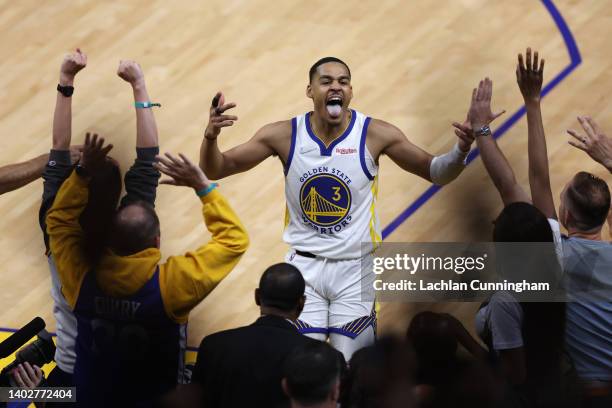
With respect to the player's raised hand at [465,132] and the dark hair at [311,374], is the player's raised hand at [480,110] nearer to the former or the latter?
the player's raised hand at [465,132]

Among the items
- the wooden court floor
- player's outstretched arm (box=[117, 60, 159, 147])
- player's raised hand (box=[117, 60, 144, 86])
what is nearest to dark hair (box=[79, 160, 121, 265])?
player's outstretched arm (box=[117, 60, 159, 147])

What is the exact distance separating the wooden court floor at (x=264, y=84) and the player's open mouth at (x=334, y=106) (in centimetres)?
172

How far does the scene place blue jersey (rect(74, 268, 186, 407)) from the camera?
14.5 feet

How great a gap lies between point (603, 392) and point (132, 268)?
2.01 metres

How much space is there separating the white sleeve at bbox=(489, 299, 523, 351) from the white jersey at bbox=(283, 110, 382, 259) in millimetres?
1381

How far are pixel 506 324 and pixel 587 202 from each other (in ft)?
2.46

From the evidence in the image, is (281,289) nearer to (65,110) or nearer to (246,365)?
(246,365)

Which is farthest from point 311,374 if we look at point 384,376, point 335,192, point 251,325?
point 335,192

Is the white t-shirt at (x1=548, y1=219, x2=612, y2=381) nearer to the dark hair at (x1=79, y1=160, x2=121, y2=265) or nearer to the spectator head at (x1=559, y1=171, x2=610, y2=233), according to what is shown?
the spectator head at (x1=559, y1=171, x2=610, y2=233)

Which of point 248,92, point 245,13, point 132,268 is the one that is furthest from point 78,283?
point 245,13

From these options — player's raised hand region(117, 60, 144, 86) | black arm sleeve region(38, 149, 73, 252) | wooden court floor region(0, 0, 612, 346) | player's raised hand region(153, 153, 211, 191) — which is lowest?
player's raised hand region(153, 153, 211, 191)

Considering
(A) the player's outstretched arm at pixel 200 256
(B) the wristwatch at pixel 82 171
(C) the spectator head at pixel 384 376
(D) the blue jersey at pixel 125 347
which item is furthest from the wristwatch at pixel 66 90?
(C) the spectator head at pixel 384 376

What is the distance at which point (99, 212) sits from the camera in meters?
4.75

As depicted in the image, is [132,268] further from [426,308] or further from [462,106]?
[462,106]
